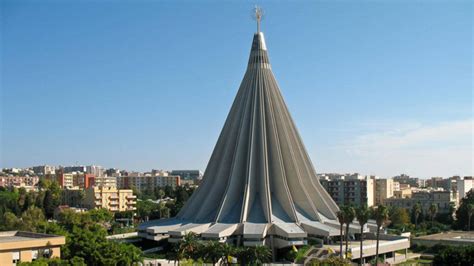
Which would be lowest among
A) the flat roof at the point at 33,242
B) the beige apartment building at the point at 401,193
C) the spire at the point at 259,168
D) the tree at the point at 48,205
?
the tree at the point at 48,205

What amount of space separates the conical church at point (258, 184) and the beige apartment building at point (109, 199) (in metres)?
35.2

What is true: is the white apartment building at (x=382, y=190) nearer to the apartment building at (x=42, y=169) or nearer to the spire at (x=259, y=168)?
the spire at (x=259, y=168)

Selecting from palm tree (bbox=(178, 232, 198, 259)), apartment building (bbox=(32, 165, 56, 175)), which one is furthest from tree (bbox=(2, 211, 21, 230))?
apartment building (bbox=(32, 165, 56, 175))

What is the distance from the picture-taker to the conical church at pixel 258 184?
38250 millimetres

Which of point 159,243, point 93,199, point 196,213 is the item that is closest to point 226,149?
point 196,213

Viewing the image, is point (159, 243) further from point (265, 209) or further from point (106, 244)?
point (106, 244)

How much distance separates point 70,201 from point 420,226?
161 ft

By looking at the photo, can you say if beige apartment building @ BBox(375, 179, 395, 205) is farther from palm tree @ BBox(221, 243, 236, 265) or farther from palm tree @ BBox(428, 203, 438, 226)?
palm tree @ BBox(221, 243, 236, 265)

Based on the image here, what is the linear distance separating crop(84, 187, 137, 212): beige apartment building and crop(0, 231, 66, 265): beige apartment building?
50632mm

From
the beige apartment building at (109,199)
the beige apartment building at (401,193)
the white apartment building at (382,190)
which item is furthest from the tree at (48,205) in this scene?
the beige apartment building at (401,193)

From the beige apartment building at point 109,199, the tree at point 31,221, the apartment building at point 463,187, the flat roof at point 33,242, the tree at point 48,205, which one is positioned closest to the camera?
the flat roof at point 33,242

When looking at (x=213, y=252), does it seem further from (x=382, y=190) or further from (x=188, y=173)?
(x=188, y=173)

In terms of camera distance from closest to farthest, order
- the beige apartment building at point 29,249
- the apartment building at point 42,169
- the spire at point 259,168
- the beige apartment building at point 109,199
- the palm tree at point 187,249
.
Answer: the beige apartment building at point 29,249, the palm tree at point 187,249, the spire at point 259,168, the beige apartment building at point 109,199, the apartment building at point 42,169

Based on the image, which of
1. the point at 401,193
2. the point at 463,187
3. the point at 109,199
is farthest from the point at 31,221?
the point at 463,187
